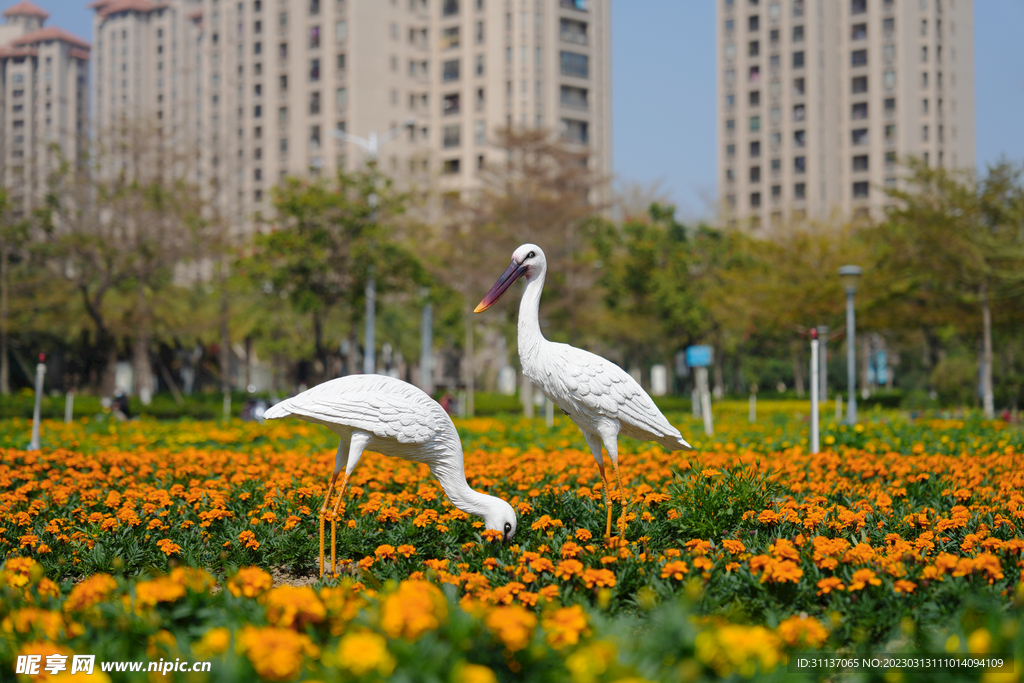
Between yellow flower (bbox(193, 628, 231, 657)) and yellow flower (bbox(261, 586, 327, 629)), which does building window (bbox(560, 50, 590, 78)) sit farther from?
yellow flower (bbox(193, 628, 231, 657))

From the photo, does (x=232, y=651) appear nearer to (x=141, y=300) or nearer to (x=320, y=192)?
(x=320, y=192)

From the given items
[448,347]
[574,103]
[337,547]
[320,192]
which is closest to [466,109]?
[574,103]

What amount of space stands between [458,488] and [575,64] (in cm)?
5632

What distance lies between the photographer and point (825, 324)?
104 ft

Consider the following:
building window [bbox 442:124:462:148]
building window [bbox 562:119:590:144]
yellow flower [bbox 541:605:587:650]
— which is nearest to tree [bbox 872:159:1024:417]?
yellow flower [bbox 541:605:587:650]

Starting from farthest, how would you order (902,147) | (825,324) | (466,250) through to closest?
(902,147) → (825,324) → (466,250)

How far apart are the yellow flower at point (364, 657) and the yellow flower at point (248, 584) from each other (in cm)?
97

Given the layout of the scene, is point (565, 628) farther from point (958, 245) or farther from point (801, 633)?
point (958, 245)

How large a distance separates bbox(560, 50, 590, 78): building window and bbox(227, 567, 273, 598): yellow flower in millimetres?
57478

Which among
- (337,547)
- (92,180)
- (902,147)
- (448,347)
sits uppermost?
(902,147)

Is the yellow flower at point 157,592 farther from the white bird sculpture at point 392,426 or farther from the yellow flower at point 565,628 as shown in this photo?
the white bird sculpture at point 392,426

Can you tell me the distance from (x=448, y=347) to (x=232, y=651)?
4706 centimetres

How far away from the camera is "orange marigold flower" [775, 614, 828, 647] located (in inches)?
126

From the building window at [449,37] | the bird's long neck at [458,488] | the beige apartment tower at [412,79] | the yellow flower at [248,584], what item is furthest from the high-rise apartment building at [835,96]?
the yellow flower at [248,584]
